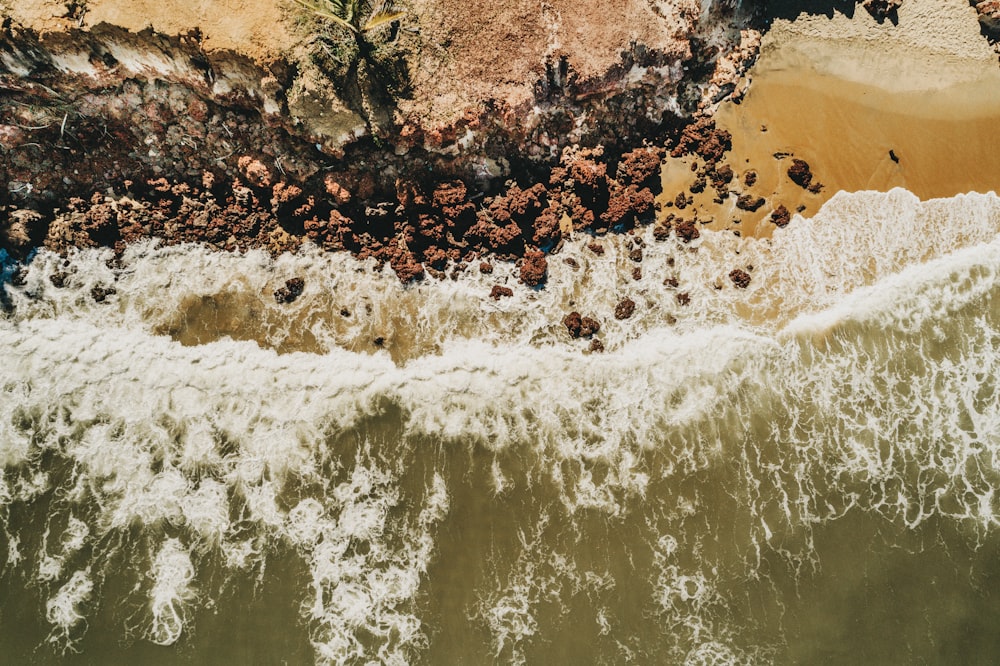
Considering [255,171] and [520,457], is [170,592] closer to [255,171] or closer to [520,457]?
[520,457]

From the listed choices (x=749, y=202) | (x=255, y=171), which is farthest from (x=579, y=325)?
(x=255, y=171)

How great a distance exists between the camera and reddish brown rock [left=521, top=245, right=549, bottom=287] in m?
15.0

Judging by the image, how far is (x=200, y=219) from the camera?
49.5ft

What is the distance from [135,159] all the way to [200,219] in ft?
7.48

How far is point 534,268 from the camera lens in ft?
49.3

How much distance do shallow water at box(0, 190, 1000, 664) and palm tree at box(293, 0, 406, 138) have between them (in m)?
4.23

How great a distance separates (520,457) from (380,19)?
11805mm

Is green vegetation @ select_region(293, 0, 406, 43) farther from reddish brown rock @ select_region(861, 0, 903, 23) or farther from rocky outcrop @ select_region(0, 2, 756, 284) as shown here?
reddish brown rock @ select_region(861, 0, 903, 23)

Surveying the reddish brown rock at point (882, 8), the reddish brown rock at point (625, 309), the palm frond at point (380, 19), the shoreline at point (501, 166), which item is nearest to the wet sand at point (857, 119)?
the shoreline at point (501, 166)

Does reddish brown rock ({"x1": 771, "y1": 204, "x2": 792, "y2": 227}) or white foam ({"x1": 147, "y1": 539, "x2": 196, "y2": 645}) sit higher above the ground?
reddish brown rock ({"x1": 771, "y1": 204, "x2": 792, "y2": 227})

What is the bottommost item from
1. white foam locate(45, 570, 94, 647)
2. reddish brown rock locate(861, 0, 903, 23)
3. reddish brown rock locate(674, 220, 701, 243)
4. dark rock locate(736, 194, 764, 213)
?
white foam locate(45, 570, 94, 647)

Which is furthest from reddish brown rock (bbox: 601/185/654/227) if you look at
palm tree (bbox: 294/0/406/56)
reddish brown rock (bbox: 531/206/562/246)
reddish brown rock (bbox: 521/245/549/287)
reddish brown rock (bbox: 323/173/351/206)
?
palm tree (bbox: 294/0/406/56)

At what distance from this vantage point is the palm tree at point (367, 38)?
12.6 m

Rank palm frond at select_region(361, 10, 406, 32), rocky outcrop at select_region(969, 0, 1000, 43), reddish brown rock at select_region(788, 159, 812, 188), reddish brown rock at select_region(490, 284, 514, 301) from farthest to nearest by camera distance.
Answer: reddish brown rock at select_region(788, 159, 812, 188) → rocky outcrop at select_region(969, 0, 1000, 43) → reddish brown rock at select_region(490, 284, 514, 301) → palm frond at select_region(361, 10, 406, 32)
